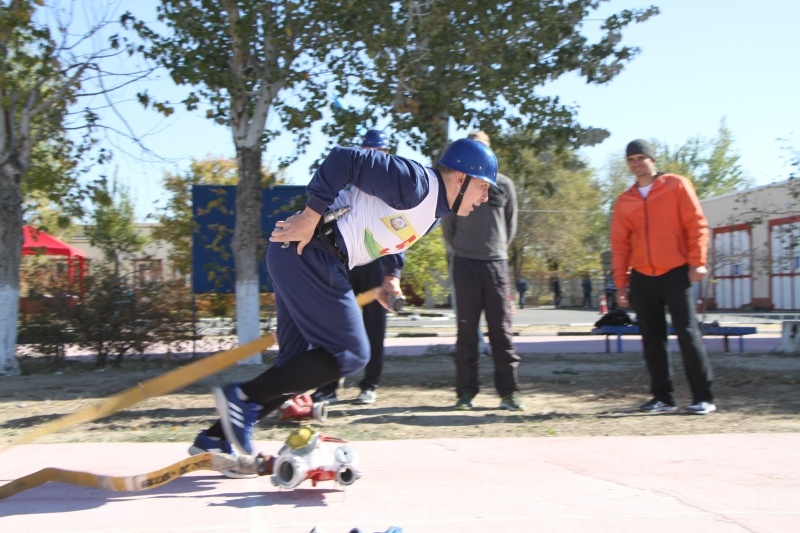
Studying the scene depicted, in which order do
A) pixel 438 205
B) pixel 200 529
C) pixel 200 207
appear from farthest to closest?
pixel 200 207, pixel 438 205, pixel 200 529

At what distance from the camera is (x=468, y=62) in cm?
1030

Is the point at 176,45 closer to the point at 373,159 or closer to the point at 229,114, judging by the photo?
the point at 229,114

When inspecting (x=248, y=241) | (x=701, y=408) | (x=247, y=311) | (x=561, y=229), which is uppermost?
(x=561, y=229)

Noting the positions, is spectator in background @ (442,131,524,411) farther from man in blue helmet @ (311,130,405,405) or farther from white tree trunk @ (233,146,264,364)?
white tree trunk @ (233,146,264,364)

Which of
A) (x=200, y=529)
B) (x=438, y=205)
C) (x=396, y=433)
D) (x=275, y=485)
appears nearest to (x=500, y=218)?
(x=396, y=433)

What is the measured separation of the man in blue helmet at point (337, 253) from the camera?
3850 mm

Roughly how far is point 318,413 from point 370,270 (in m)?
1.62

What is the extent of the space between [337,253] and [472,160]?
80 centimetres

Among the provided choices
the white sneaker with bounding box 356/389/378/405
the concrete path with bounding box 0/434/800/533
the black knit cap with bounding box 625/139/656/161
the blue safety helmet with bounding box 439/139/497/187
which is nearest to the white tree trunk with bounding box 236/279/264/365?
the white sneaker with bounding box 356/389/378/405

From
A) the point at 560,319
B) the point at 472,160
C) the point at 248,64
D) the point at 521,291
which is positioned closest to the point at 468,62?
the point at 248,64

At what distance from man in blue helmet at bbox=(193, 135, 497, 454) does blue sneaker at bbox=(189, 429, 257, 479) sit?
0.61 feet

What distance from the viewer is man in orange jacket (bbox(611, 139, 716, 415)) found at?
252 inches

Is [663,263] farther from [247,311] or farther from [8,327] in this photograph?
[8,327]

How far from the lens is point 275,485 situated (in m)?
3.94
